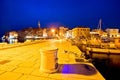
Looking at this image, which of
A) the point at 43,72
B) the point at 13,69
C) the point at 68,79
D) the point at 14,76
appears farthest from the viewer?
the point at 13,69

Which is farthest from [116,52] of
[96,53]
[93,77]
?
[93,77]

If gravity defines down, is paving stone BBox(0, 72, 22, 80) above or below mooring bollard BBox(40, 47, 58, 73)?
below

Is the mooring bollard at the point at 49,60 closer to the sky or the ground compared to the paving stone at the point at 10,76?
closer to the sky

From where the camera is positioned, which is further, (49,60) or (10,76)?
(49,60)

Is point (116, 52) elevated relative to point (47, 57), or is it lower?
lower

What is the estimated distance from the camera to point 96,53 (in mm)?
32281

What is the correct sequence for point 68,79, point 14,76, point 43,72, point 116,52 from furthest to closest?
point 116,52, point 43,72, point 14,76, point 68,79

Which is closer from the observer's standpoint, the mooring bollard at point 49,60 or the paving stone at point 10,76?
the paving stone at point 10,76

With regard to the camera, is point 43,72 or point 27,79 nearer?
point 27,79

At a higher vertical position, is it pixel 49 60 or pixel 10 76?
pixel 49 60

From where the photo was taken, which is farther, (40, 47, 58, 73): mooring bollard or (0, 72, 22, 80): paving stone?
(40, 47, 58, 73): mooring bollard

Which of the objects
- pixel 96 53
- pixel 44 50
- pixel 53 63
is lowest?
pixel 96 53

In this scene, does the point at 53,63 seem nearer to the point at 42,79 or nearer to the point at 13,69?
the point at 42,79

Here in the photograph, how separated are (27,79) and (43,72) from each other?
0.79 m
